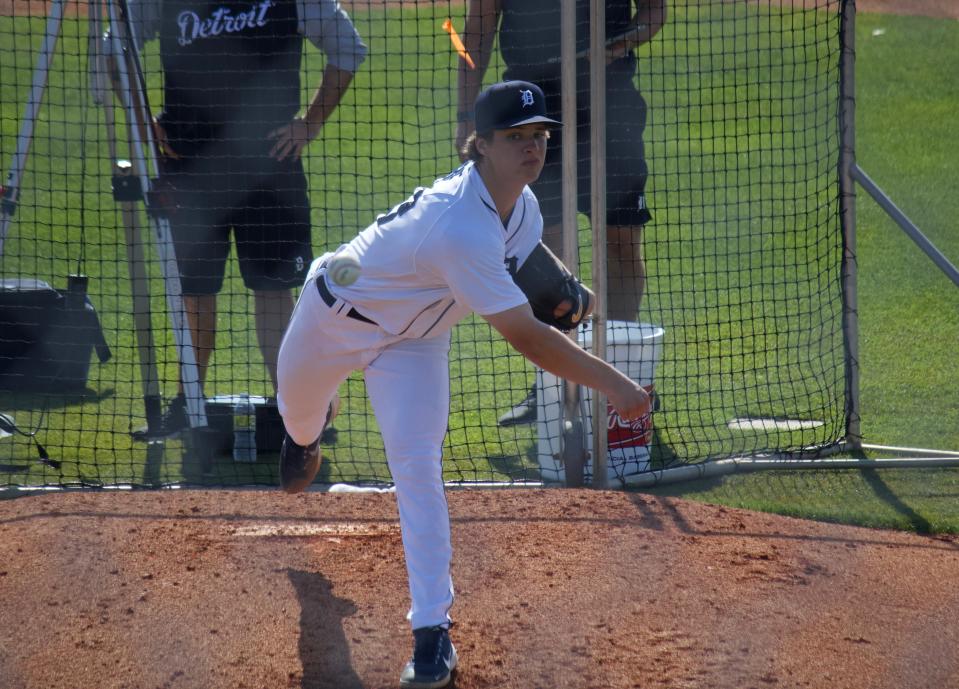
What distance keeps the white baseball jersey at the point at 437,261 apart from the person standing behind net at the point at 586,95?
1.84m

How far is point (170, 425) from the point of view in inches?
214

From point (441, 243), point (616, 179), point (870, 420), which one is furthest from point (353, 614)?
point (870, 420)

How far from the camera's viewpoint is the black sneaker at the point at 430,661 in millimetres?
3080

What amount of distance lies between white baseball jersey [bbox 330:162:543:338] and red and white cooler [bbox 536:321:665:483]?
5.13 feet

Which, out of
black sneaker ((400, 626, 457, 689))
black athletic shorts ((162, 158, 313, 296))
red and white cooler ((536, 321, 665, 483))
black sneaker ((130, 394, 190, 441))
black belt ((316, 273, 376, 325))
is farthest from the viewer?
black sneaker ((130, 394, 190, 441))

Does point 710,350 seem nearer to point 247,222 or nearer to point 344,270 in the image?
point 247,222

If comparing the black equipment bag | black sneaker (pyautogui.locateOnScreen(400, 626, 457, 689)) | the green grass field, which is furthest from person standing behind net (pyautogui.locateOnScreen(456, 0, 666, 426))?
black sneaker (pyautogui.locateOnScreen(400, 626, 457, 689))

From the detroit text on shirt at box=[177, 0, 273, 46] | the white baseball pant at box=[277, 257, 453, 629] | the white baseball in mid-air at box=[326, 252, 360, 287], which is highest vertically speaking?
the detroit text on shirt at box=[177, 0, 273, 46]

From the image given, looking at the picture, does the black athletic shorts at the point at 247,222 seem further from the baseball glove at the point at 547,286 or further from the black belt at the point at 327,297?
the baseball glove at the point at 547,286

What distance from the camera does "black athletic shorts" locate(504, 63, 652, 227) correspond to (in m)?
5.41

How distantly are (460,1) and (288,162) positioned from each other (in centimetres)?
829

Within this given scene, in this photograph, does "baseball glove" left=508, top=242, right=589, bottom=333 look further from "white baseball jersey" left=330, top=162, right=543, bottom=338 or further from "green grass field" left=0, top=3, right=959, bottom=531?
"green grass field" left=0, top=3, right=959, bottom=531

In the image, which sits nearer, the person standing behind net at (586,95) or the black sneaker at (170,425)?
the person standing behind net at (586,95)

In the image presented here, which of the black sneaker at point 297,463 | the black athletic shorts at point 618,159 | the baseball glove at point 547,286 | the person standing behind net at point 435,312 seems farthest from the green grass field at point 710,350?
the person standing behind net at point 435,312
